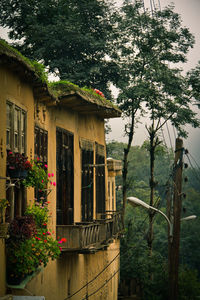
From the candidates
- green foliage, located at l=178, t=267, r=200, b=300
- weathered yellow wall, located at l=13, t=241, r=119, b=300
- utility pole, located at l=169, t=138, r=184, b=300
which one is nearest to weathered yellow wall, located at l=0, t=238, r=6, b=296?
weathered yellow wall, located at l=13, t=241, r=119, b=300

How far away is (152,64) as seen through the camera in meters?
34.0

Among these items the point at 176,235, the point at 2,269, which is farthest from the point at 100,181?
the point at 2,269

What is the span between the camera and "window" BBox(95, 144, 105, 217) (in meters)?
24.9

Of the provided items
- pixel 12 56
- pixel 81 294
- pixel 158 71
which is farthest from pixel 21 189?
pixel 158 71

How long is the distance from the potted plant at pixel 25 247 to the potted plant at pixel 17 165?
1.04 m

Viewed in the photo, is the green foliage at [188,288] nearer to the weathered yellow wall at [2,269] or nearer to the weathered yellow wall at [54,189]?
the weathered yellow wall at [54,189]

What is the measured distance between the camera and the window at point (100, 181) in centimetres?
2488

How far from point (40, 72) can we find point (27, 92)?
2.01 ft

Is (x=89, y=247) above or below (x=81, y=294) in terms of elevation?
above

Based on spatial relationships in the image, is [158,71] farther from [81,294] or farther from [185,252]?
[185,252]

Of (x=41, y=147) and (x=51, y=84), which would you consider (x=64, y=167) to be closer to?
(x=51, y=84)

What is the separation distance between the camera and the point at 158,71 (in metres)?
33.7

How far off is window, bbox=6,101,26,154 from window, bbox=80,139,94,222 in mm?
7154

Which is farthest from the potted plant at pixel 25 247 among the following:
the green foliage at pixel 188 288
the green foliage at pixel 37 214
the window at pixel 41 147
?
the green foliage at pixel 188 288
